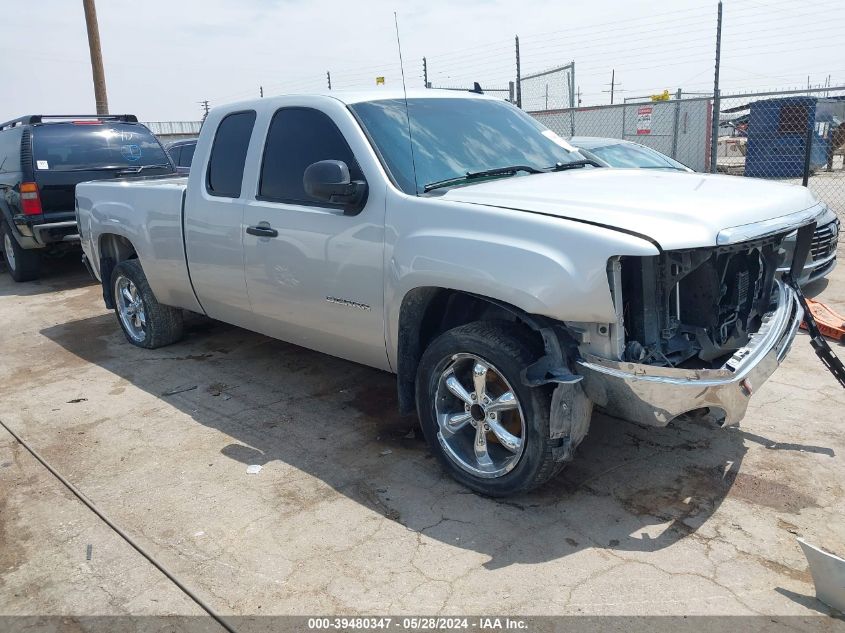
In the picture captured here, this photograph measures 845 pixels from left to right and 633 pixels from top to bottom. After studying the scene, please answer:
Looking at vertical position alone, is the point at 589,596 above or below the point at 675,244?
below

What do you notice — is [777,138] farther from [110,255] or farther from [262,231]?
[262,231]

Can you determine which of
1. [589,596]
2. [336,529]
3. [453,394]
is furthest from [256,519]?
[589,596]

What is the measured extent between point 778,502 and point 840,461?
619mm

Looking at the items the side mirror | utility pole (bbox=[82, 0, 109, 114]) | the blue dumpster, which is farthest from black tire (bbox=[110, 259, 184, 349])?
the blue dumpster

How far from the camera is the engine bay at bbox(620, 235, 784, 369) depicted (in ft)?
10.5

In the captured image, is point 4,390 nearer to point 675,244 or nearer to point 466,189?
point 466,189

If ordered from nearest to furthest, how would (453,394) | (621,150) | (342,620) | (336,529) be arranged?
(342,620) → (336,529) → (453,394) → (621,150)

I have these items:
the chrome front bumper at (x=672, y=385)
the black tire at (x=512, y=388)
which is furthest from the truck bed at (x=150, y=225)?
the chrome front bumper at (x=672, y=385)

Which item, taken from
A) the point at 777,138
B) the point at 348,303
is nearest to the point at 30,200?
the point at 348,303

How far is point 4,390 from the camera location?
5.62 meters

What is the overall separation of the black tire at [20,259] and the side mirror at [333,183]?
24.8ft

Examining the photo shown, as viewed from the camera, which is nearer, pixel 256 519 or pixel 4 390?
pixel 256 519

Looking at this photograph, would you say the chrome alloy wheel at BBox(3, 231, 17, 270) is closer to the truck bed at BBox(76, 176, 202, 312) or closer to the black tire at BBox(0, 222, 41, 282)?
the black tire at BBox(0, 222, 41, 282)

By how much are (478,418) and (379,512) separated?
67cm
